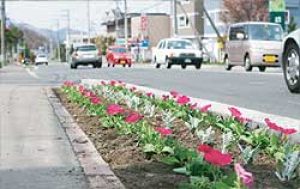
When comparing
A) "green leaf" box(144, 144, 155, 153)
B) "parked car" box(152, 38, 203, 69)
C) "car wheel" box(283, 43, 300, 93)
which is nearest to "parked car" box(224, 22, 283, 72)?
"parked car" box(152, 38, 203, 69)

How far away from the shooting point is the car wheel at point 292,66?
12.4 meters

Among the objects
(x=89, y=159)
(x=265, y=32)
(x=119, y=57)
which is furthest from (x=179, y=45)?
(x=89, y=159)

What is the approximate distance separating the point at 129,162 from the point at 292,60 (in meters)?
7.22

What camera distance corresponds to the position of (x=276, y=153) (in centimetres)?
545

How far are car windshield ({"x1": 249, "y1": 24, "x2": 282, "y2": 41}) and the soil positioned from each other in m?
19.2

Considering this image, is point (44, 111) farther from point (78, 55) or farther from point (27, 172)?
point (78, 55)

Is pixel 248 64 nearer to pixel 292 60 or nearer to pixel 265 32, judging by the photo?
pixel 265 32

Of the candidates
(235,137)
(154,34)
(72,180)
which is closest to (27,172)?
(72,180)

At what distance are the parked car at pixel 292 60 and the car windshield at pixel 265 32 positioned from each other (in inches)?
555

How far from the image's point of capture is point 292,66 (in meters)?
12.6

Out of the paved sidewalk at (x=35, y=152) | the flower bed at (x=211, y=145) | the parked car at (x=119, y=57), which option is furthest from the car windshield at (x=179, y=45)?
the flower bed at (x=211, y=145)

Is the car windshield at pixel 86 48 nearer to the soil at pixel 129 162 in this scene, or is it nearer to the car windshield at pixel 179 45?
the car windshield at pixel 179 45

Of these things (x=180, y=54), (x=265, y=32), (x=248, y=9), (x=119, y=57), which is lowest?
(x=119, y=57)

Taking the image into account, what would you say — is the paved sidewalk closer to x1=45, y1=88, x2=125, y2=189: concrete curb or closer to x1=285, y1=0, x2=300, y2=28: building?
x1=45, y1=88, x2=125, y2=189: concrete curb
